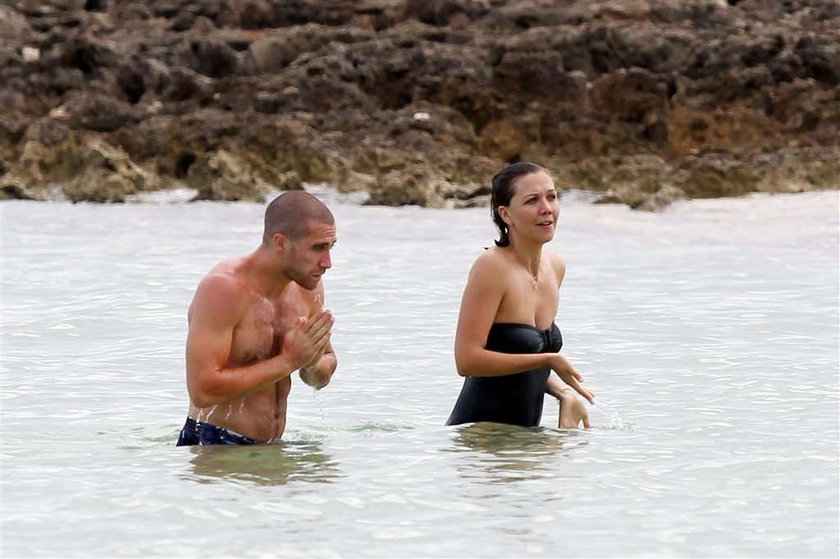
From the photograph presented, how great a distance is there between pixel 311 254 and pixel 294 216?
0.51ft

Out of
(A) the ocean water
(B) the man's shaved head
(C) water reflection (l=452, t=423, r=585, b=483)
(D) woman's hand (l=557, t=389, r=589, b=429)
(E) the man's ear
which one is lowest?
(A) the ocean water

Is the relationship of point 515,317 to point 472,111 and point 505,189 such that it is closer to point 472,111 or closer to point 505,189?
point 505,189

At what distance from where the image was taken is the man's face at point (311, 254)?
18.3 feet

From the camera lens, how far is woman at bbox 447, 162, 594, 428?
19.7ft

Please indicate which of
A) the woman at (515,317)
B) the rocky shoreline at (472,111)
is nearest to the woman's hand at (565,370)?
the woman at (515,317)

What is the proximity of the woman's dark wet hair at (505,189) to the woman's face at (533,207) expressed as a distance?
18 mm

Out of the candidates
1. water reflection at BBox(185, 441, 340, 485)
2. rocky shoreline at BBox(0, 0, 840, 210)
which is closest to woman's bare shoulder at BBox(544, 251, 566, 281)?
water reflection at BBox(185, 441, 340, 485)

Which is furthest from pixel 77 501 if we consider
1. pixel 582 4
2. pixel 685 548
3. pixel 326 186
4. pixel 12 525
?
pixel 582 4

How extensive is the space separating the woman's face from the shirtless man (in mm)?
829

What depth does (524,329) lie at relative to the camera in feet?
20.0

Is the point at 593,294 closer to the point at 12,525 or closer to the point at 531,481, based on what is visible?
the point at 531,481

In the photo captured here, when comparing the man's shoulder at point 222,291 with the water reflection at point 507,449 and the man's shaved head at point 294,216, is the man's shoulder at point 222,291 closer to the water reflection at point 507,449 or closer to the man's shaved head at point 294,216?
the man's shaved head at point 294,216

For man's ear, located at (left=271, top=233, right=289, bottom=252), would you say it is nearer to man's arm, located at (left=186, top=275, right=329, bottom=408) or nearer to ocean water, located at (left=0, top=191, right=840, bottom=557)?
man's arm, located at (left=186, top=275, right=329, bottom=408)

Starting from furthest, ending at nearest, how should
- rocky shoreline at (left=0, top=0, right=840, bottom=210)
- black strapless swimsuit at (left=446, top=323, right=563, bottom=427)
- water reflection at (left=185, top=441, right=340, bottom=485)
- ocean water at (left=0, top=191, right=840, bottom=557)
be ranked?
1. rocky shoreline at (left=0, top=0, right=840, bottom=210)
2. black strapless swimsuit at (left=446, top=323, right=563, bottom=427)
3. water reflection at (left=185, top=441, right=340, bottom=485)
4. ocean water at (left=0, top=191, right=840, bottom=557)
